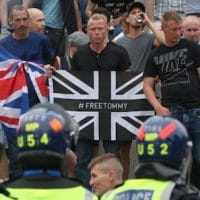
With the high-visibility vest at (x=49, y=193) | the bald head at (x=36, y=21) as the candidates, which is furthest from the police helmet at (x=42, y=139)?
the bald head at (x=36, y=21)

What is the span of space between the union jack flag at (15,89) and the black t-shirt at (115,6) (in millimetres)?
2001

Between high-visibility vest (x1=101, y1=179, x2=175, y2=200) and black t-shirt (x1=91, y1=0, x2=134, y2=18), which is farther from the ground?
black t-shirt (x1=91, y1=0, x2=134, y2=18)

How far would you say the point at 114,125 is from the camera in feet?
34.3

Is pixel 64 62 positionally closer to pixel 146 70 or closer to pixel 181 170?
pixel 146 70

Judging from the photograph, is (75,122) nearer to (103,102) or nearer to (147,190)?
(147,190)

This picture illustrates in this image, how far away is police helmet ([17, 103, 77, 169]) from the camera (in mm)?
4785

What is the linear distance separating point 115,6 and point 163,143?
23.2 ft

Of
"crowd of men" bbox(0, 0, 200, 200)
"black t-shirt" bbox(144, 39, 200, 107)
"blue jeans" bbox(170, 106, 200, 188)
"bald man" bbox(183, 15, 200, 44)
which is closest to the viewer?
"crowd of men" bbox(0, 0, 200, 200)

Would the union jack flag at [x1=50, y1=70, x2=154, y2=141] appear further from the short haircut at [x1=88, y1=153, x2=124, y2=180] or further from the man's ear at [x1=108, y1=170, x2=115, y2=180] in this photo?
the man's ear at [x1=108, y1=170, x2=115, y2=180]

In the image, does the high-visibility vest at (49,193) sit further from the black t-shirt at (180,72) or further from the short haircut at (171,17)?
the short haircut at (171,17)

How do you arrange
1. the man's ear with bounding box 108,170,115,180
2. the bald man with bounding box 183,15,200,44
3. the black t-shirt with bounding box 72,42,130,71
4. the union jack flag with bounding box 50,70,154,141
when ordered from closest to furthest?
the man's ear with bounding box 108,170,115,180
the black t-shirt with bounding box 72,42,130,71
the union jack flag with bounding box 50,70,154,141
the bald man with bounding box 183,15,200,44

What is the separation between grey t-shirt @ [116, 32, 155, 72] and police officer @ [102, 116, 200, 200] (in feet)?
18.9

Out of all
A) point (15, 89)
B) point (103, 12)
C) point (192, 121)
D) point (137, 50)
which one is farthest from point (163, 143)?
point (103, 12)

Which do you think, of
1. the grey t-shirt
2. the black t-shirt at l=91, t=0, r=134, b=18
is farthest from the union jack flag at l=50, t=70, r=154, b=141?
the black t-shirt at l=91, t=0, r=134, b=18
